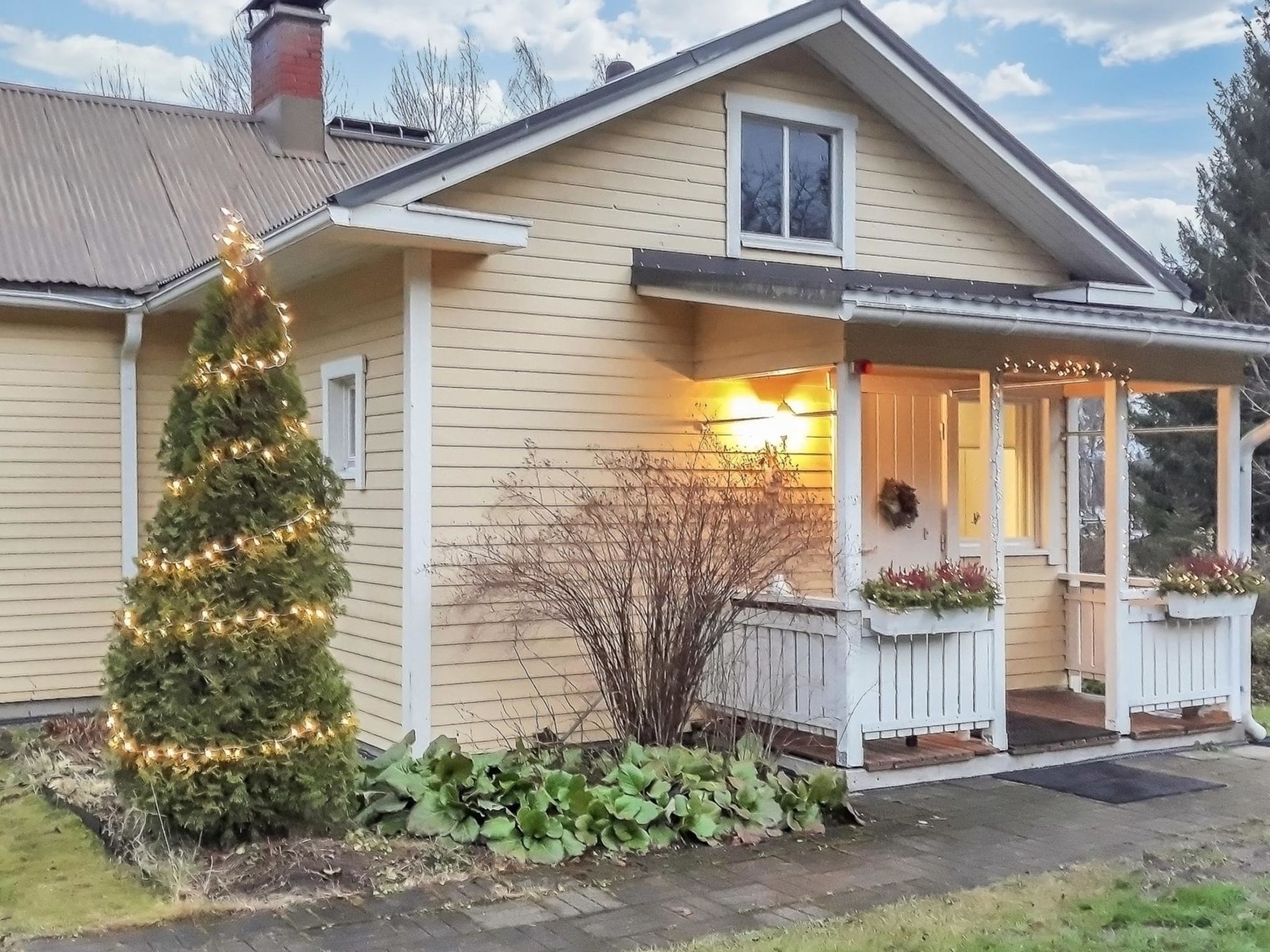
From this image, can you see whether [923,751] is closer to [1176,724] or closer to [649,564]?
[649,564]

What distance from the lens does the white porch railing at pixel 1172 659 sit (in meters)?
8.06

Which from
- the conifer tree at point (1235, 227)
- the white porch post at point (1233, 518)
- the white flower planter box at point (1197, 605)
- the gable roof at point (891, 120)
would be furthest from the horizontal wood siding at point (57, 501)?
the conifer tree at point (1235, 227)


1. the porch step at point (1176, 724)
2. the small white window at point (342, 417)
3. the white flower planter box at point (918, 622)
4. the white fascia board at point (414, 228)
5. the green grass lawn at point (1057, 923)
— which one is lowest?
the green grass lawn at point (1057, 923)

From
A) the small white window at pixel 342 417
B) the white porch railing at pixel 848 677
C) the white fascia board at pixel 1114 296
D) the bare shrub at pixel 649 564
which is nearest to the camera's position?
the bare shrub at pixel 649 564

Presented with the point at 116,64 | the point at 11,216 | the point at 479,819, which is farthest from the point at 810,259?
the point at 116,64

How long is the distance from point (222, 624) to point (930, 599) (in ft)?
12.6

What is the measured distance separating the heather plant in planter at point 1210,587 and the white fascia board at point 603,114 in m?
4.37

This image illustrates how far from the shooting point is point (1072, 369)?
7.83m

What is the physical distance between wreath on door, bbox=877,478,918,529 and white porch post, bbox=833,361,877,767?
1612 millimetres

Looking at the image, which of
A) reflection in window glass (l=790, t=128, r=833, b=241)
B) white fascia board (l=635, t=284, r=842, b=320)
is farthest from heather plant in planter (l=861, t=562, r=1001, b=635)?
reflection in window glass (l=790, t=128, r=833, b=241)

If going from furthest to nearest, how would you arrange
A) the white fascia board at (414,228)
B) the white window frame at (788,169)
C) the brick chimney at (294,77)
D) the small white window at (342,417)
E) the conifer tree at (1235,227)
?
the conifer tree at (1235,227), the brick chimney at (294,77), the white window frame at (788,169), the small white window at (342,417), the white fascia board at (414,228)

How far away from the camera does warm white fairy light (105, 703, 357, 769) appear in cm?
537

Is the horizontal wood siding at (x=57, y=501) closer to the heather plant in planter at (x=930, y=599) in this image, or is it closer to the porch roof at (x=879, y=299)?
the porch roof at (x=879, y=299)

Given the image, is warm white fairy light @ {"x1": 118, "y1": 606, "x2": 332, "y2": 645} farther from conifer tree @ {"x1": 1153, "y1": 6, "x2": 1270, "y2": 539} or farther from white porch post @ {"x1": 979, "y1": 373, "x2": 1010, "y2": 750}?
conifer tree @ {"x1": 1153, "y1": 6, "x2": 1270, "y2": 539}
